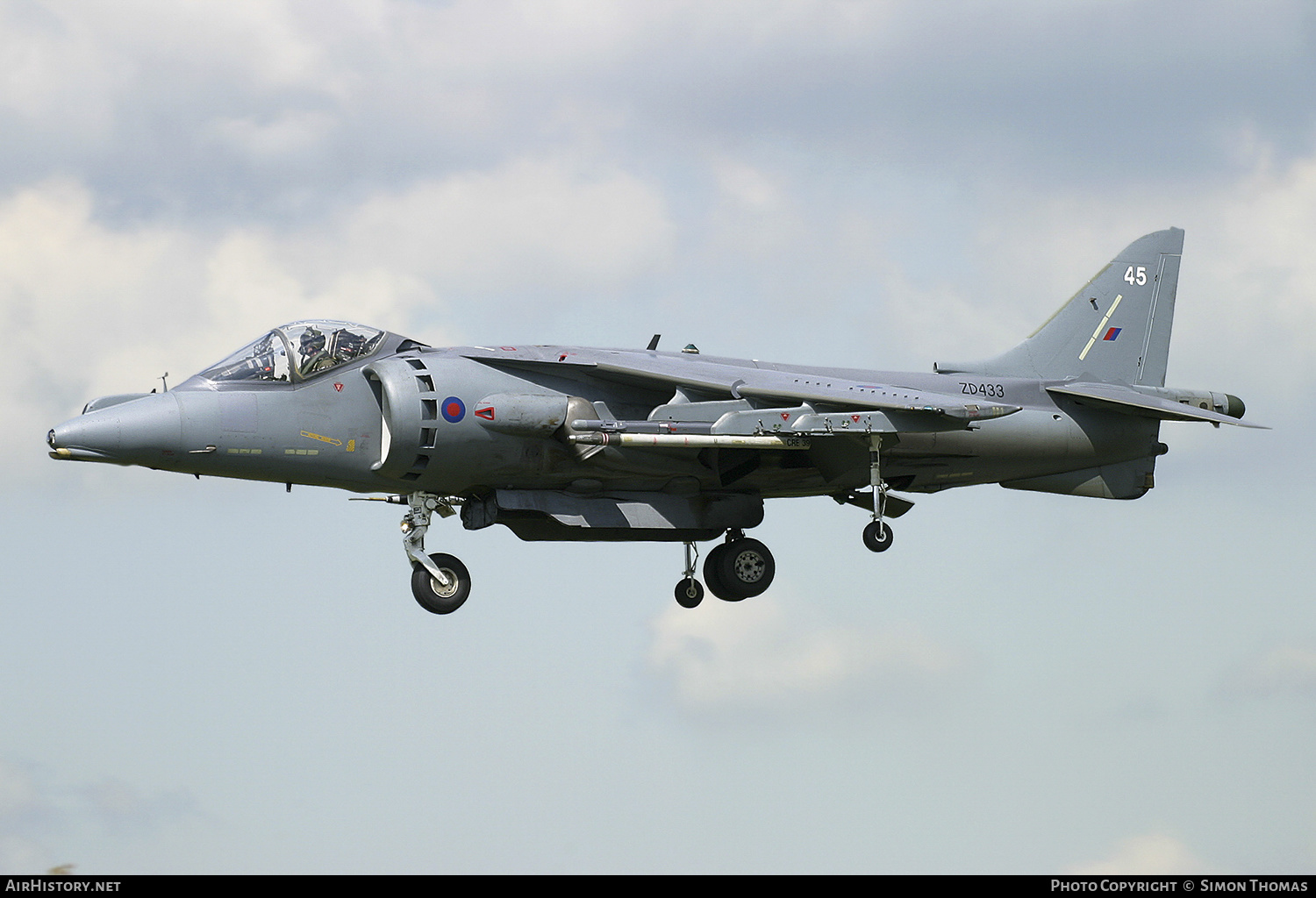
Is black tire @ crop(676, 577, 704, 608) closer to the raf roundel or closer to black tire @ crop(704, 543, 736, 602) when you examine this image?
black tire @ crop(704, 543, 736, 602)

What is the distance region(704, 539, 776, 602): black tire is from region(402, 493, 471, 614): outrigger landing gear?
11.3 feet

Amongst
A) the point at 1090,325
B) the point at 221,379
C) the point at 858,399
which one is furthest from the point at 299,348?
the point at 1090,325

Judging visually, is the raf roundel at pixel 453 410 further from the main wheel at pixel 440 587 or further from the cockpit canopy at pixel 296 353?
the main wheel at pixel 440 587

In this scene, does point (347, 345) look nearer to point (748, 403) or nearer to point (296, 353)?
point (296, 353)

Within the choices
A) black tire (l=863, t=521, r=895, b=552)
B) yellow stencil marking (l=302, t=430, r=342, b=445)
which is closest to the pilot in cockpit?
yellow stencil marking (l=302, t=430, r=342, b=445)

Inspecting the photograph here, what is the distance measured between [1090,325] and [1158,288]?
139cm

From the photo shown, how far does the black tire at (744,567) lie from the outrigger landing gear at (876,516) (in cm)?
184

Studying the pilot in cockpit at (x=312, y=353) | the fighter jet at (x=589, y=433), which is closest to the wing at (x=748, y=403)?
the fighter jet at (x=589, y=433)

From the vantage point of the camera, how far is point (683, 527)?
2089cm

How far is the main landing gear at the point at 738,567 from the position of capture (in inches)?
853

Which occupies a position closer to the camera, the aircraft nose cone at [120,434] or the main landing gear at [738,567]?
the aircraft nose cone at [120,434]

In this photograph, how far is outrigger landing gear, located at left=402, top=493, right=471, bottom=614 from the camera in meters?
19.9

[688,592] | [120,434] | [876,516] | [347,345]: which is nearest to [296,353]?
[347,345]
